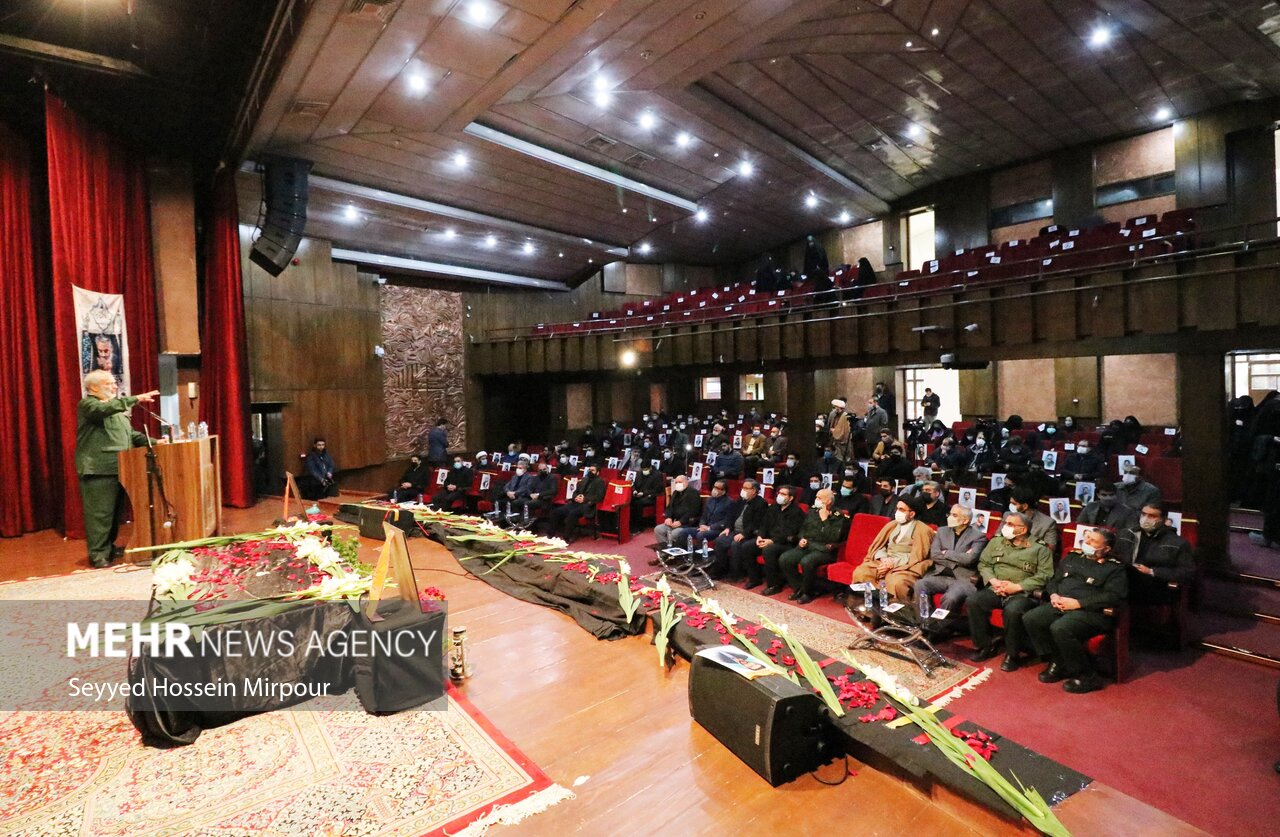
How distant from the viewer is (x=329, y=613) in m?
2.87

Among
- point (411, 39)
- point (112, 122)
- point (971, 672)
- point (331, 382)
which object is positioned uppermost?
point (411, 39)

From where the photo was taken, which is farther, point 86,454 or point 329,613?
point 86,454

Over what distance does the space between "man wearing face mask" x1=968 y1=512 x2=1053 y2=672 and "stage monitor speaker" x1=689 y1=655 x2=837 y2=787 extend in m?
2.74

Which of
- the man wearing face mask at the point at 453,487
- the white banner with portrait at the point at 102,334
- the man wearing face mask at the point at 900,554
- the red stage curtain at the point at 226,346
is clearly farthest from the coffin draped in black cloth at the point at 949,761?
the red stage curtain at the point at 226,346

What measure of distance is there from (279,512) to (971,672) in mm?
7385

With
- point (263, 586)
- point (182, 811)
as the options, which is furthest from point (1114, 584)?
point (263, 586)

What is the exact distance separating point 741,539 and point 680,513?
103cm

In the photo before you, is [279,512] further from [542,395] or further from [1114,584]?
[542,395]

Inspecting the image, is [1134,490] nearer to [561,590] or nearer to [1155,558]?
[1155,558]

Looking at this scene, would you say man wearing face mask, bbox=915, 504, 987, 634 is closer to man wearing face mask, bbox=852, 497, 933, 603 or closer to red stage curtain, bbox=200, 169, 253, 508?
man wearing face mask, bbox=852, 497, 933, 603

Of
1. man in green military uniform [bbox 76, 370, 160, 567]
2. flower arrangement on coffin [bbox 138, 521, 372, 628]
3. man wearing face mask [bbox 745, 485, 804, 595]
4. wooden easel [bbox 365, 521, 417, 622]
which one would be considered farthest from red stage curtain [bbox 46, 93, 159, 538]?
man wearing face mask [bbox 745, 485, 804, 595]

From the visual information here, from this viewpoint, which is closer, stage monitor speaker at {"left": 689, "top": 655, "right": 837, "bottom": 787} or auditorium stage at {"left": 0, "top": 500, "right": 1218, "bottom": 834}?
auditorium stage at {"left": 0, "top": 500, "right": 1218, "bottom": 834}

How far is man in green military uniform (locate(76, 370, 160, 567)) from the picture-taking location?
4578mm

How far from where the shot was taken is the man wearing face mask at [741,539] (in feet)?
21.6
